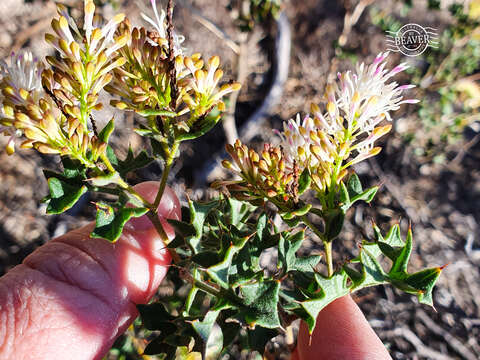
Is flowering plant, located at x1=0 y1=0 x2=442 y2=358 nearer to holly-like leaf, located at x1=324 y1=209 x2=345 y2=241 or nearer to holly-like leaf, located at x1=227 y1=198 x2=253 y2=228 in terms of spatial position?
holly-like leaf, located at x1=324 y1=209 x2=345 y2=241

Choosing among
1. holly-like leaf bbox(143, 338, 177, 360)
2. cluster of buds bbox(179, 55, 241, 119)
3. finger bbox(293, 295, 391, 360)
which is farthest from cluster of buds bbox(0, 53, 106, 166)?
finger bbox(293, 295, 391, 360)

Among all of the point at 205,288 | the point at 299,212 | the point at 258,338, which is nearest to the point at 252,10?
the point at 299,212

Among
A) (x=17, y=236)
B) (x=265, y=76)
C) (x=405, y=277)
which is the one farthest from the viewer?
(x=265, y=76)

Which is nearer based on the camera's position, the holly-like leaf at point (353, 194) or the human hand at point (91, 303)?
the holly-like leaf at point (353, 194)

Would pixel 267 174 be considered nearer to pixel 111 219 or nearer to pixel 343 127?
pixel 343 127

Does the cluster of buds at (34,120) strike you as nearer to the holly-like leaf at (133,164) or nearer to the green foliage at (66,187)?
the green foliage at (66,187)

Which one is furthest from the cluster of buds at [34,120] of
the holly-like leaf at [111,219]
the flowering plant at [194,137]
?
the holly-like leaf at [111,219]

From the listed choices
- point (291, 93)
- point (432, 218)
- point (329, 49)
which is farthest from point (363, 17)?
point (432, 218)

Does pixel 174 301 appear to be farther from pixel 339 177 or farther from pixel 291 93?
pixel 291 93
